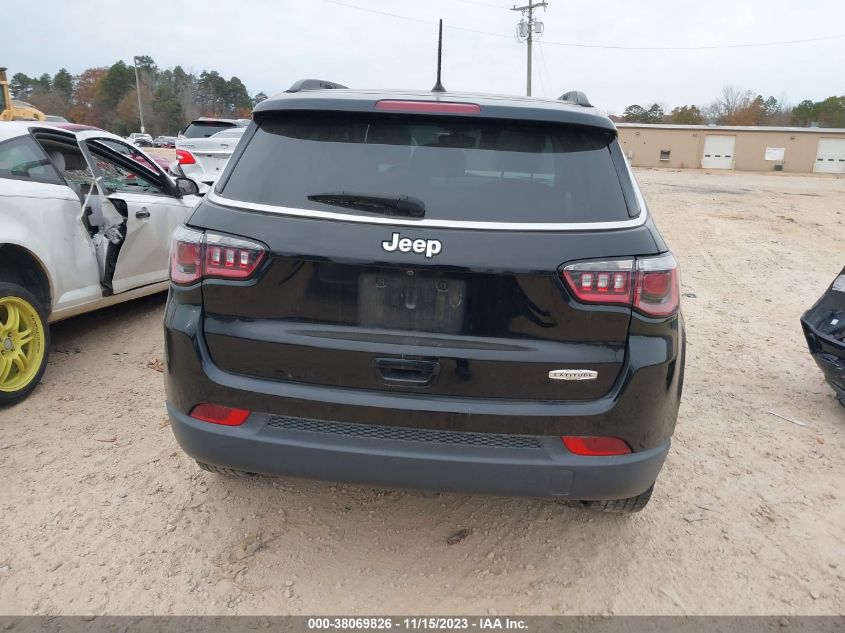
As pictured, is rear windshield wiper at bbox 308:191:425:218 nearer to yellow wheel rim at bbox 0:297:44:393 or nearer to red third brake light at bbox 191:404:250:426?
red third brake light at bbox 191:404:250:426

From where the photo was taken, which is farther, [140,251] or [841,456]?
[140,251]

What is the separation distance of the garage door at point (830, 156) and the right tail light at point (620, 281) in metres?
51.8

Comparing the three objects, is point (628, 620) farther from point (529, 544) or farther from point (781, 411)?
point (781, 411)

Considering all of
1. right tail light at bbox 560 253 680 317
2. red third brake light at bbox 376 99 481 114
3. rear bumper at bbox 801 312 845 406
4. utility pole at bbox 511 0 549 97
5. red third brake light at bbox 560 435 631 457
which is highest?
utility pole at bbox 511 0 549 97

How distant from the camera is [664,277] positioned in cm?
216

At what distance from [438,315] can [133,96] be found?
99.6 m

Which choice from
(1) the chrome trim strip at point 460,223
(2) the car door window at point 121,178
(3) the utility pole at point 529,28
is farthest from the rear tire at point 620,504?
(3) the utility pole at point 529,28

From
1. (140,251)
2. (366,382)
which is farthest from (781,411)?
(140,251)

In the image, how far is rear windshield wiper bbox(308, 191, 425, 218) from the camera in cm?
217

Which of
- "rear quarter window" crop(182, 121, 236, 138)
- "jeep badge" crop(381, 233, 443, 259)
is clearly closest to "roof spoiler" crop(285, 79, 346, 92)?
"jeep badge" crop(381, 233, 443, 259)

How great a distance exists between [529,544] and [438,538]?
16.4 inches

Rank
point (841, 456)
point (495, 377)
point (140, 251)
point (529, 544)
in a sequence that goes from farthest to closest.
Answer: point (140, 251), point (841, 456), point (529, 544), point (495, 377)

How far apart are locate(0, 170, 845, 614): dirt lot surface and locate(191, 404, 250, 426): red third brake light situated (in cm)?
72

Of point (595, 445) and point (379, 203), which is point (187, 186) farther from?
point (595, 445)
